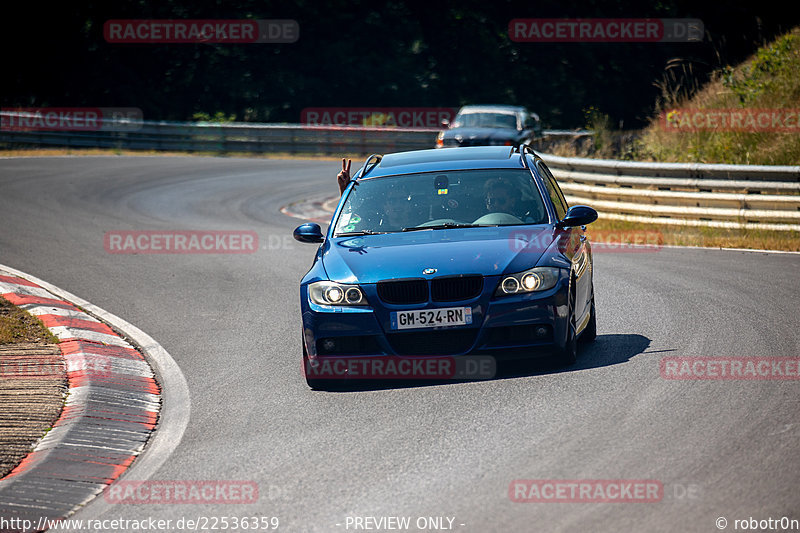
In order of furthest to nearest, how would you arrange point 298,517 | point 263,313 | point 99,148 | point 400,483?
point 99,148 → point 263,313 → point 400,483 → point 298,517

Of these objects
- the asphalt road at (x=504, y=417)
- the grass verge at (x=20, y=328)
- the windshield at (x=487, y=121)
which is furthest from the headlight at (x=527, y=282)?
the windshield at (x=487, y=121)

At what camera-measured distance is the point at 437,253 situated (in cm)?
780

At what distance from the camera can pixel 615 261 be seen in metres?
13.9

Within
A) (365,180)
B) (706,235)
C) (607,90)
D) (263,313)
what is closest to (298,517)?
(365,180)

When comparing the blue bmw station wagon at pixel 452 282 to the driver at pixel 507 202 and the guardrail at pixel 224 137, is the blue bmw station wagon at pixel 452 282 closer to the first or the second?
the driver at pixel 507 202

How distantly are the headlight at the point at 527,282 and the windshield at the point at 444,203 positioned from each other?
0.92 metres

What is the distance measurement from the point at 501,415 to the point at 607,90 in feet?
126

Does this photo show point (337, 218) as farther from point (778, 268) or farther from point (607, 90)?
point (607, 90)

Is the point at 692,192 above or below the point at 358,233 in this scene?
above

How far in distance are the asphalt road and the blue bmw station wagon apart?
32cm

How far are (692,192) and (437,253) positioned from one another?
930 cm

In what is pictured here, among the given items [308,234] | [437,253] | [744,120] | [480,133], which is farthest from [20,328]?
[480,133]

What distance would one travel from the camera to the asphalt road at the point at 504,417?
5.15 m

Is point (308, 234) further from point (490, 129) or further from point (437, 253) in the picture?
point (490, 129)
